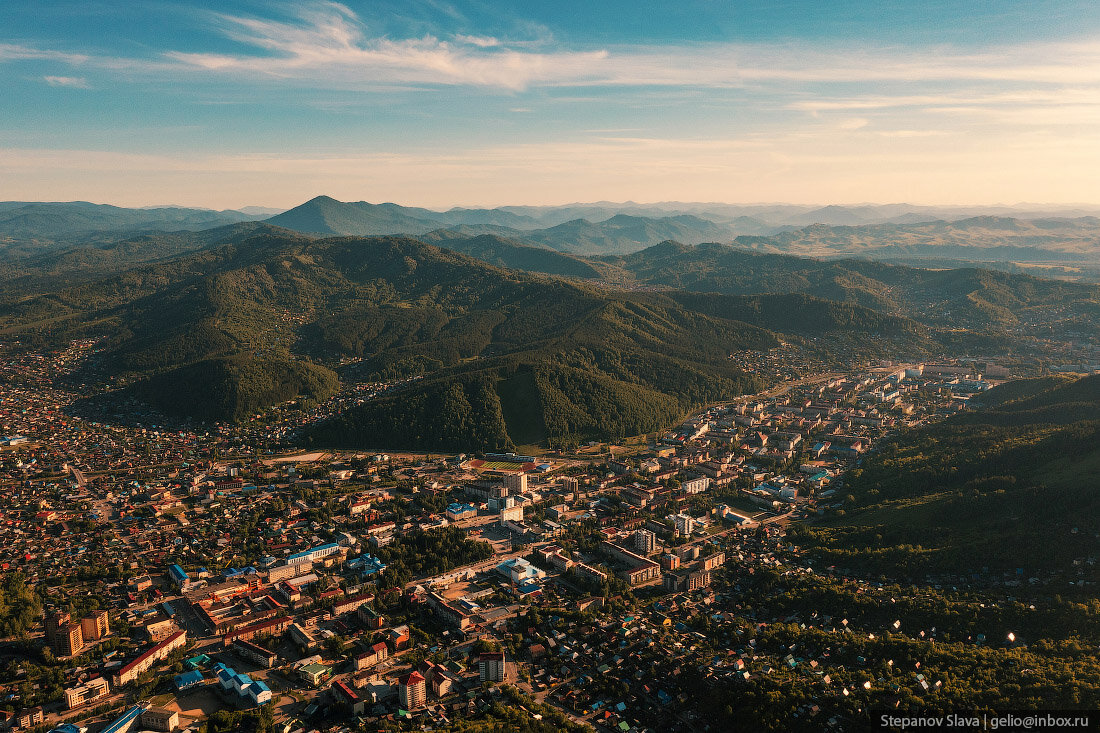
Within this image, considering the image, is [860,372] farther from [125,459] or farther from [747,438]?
[125,459]

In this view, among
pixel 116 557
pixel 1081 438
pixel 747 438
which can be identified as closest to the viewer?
pixel 116 557

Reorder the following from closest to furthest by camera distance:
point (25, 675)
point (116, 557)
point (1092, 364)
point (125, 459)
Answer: point (25, 675), point (116, 557), point (125, 459), point (1092, 364)

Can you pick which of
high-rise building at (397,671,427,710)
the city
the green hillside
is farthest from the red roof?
the green hillside

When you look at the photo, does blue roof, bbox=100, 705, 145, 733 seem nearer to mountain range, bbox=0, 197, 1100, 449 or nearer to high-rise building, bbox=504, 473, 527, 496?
high-rise building, bbox=504, 473, 527, 496

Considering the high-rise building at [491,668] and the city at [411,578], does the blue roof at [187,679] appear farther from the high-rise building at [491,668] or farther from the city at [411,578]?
the high-rise building at [491,668]

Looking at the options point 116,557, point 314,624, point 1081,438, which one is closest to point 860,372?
point 1081,438

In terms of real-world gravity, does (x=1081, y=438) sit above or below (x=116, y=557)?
above
